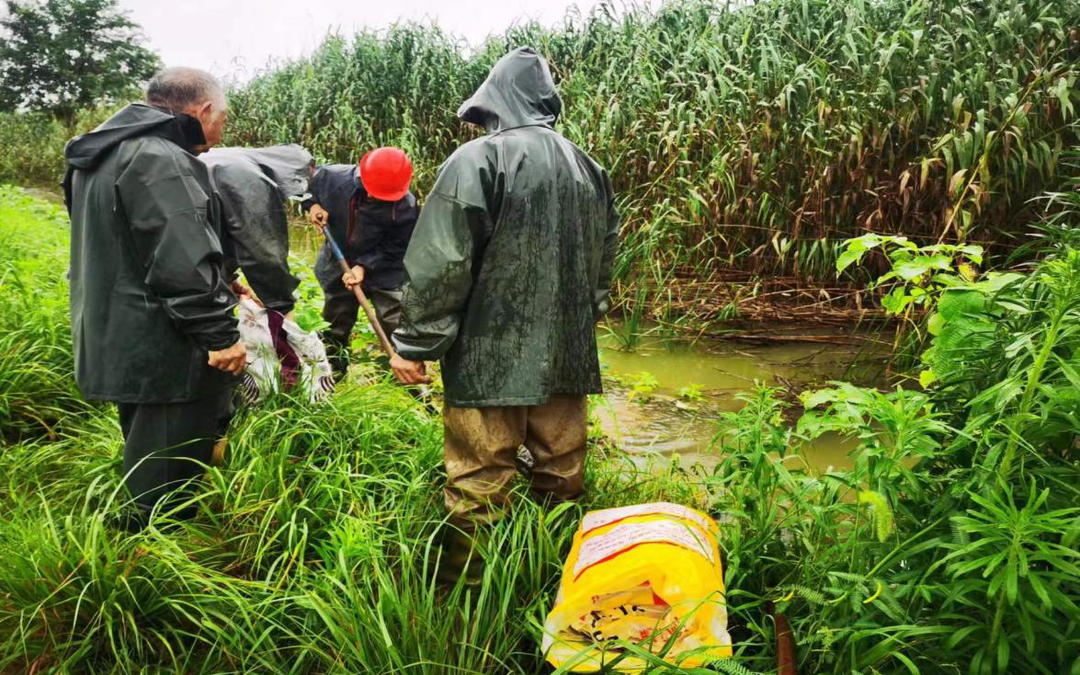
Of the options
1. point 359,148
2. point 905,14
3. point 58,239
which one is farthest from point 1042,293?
point 359,148

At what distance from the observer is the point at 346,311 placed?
458cm

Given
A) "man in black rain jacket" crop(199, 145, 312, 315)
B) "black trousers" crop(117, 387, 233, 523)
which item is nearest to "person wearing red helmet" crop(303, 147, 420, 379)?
"man in black rain jacket" crop(199, 145, 312, 315)

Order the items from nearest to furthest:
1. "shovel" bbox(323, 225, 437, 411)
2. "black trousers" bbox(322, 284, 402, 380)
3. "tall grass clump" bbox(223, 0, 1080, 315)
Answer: "shovel" bbox(323, 225, 437, 411)
"black trousers" bbox(322, 284, 402, 380)
"tall grass clump" bbox(223, 0, 1080, 315)

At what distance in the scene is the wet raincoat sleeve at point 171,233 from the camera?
2285 millimetres

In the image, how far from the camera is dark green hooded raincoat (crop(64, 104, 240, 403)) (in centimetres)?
230

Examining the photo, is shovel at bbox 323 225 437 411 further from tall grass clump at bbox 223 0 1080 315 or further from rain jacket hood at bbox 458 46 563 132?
tall grass clump at bbox 223 0 1080 315

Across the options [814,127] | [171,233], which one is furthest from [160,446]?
[814,127]

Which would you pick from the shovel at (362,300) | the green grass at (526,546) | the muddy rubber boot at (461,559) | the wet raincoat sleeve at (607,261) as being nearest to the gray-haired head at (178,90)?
the green grass at (526,546)

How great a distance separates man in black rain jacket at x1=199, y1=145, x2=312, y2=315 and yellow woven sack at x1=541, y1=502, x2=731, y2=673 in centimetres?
208

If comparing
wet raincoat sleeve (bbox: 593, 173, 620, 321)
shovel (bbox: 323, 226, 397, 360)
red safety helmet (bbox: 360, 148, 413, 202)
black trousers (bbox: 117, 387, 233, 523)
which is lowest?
black trousers (bbox: 117, 387, 233, 523)

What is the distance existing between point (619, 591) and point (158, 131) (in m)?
2.08

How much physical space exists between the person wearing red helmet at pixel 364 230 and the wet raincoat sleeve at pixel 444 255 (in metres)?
2.06

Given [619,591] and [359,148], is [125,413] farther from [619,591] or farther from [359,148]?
[359,148]

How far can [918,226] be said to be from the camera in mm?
5344
